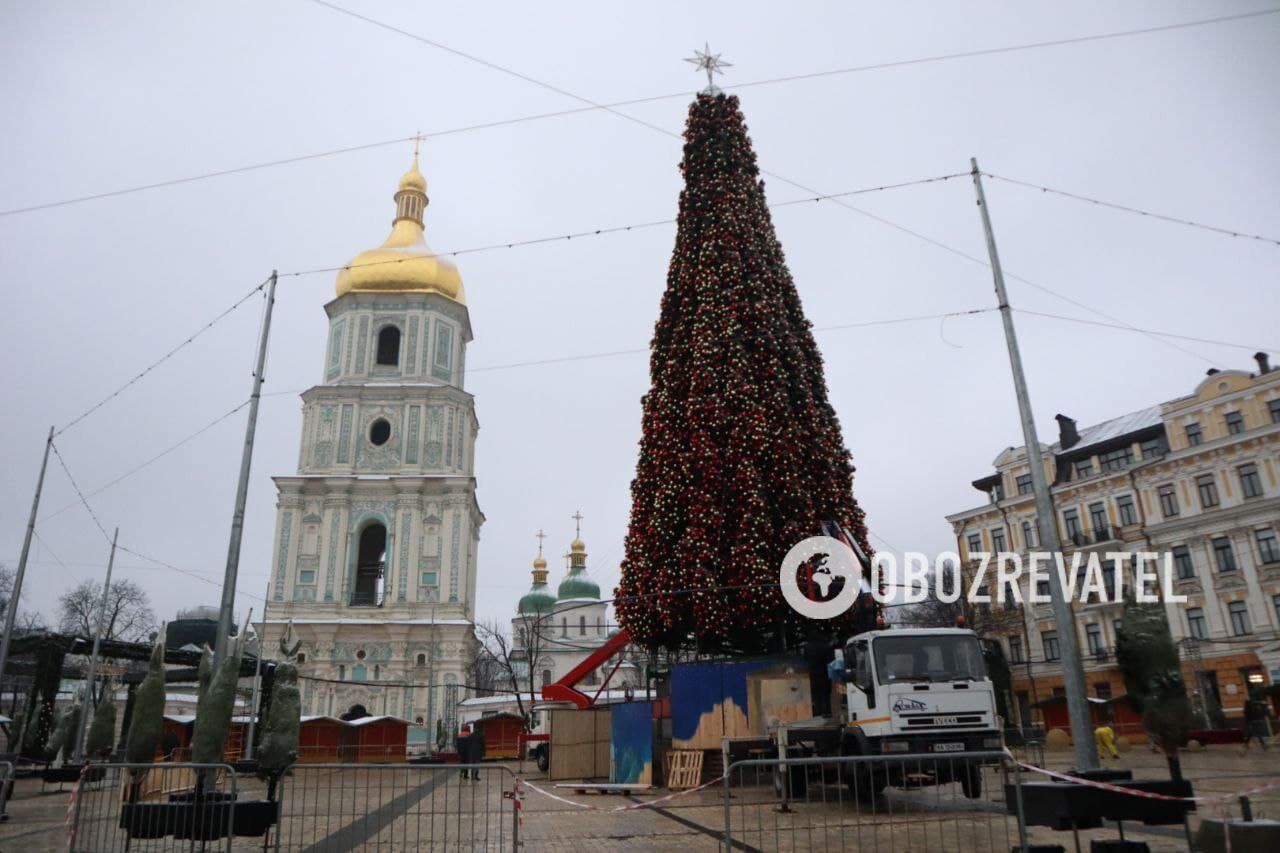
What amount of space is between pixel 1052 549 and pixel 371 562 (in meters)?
42.5

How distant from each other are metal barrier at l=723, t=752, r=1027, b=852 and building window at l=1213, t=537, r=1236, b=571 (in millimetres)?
26601

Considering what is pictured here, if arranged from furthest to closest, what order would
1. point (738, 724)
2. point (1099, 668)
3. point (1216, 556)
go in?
point (1099, 668)
point (1216, 556)
point (738, 724)

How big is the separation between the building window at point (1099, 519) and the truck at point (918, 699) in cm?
3043

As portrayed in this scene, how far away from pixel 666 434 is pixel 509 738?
2187 centimetres

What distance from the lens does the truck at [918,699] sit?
1239 cm

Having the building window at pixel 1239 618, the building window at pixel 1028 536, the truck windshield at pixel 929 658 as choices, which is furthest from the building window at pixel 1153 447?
the truck windshield at pixel 929 658

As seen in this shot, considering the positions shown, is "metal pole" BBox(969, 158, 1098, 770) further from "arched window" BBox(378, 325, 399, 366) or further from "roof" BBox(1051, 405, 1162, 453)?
"arched window" BBox(378, 325, 399, 366)

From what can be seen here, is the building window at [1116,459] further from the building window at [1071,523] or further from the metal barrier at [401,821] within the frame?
the metal barrier at [401,821]

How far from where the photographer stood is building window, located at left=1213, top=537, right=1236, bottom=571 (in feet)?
114

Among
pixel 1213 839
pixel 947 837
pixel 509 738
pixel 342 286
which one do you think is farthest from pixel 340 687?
pixel 1213 839

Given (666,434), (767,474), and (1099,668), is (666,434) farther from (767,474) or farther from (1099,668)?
(1099,668)

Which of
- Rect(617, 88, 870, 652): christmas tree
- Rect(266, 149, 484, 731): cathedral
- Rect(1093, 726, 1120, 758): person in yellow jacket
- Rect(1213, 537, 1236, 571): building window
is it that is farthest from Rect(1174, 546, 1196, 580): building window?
Rect(266, 149, 484, 731): cathedral

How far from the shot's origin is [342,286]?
48688 mm

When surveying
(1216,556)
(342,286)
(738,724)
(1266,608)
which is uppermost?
(342,286)
